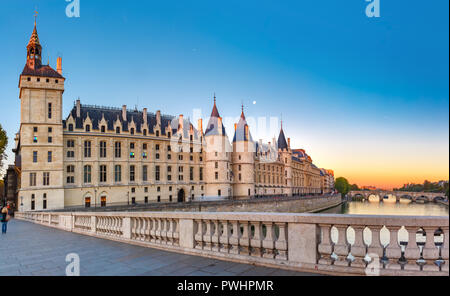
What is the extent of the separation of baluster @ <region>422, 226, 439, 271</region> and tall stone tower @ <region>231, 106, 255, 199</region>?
222 ft

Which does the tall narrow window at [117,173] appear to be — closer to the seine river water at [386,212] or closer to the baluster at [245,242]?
the seine river water at [386,212]

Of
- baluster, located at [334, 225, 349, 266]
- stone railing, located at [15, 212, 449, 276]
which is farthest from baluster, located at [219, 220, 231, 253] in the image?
baluster, located at [334, 225, 349, 266]

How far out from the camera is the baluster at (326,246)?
4883 mm

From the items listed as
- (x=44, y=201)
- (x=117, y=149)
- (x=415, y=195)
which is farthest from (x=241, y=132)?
(x=415, y=195)

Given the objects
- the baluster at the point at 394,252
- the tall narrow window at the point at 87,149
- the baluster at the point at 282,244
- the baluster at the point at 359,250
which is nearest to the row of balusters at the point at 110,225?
the baluster at the point at 282,244

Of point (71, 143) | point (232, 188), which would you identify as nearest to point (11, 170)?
point (71, 143)

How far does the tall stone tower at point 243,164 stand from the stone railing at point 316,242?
64.8m

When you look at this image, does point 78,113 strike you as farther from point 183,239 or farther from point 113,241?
point 183,239

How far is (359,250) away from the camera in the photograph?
4645 mm

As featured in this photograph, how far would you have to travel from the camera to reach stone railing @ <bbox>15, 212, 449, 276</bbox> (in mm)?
4344

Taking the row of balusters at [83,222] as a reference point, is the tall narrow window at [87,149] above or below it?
above

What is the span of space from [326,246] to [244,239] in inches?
62.8

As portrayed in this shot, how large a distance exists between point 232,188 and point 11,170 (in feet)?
155
